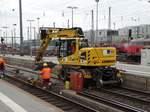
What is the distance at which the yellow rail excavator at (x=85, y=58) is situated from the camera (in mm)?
21480

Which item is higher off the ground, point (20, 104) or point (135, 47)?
point (135, 47)

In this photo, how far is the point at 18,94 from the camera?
63.0 ft

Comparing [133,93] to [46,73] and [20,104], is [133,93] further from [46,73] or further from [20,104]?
[20,104]

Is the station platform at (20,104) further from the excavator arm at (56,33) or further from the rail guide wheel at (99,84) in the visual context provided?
the excavator arm at (56,33)

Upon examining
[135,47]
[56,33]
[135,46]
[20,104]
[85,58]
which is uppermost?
[56,33]

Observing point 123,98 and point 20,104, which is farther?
point 123,98

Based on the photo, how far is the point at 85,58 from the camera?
2195cm

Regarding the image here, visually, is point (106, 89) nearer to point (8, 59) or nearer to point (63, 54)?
point (63, 54)

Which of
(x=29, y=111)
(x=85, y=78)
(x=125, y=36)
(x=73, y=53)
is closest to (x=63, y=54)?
(x=73, y=53)

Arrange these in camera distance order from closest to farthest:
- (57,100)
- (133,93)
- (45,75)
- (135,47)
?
(57,100) < (133,93) < (45,75) < (135,47)

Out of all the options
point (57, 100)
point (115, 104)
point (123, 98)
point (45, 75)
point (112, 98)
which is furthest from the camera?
point (45, 75)

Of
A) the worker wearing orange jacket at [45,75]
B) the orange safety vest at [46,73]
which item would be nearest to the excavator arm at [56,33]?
the worker wearing orange jacket at [45,75]

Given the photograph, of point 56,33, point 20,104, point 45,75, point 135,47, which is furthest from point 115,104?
point 135,47

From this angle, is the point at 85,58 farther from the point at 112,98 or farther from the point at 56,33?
the point at 112,98
